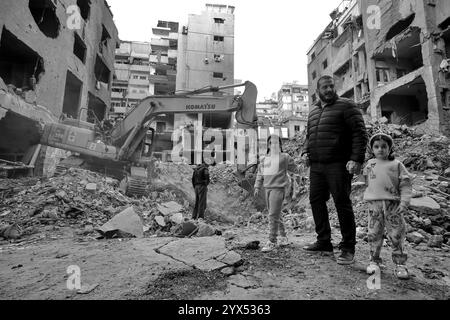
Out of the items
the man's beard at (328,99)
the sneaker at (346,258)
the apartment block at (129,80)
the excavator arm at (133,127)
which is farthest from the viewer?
the apartment block at (129,80)

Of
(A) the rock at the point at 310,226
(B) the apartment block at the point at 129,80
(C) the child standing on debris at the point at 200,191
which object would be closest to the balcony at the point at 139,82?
(B) the apartment block at the point at 129,80

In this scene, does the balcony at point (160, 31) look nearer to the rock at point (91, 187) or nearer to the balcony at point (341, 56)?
the balcony at point (341, 56)

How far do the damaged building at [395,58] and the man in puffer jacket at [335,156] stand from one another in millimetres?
Result: 13451

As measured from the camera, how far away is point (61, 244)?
393cm

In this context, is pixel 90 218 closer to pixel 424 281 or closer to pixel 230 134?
pixel 424 281

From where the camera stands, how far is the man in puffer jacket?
2.44 metres

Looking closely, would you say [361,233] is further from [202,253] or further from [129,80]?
[129,80]

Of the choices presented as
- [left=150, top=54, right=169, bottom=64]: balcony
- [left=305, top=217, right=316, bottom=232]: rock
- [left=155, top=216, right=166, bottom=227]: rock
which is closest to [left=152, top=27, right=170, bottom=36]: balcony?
[left=150, top=54, right=169, bottom=64]: balcony

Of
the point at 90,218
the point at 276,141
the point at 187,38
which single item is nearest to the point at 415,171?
the point at 276,141

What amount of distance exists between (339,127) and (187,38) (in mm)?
29829

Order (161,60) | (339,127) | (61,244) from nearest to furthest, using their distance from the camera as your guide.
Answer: (339,127) < (61,244) < (161,60)

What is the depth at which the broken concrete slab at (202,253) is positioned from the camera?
2.47m

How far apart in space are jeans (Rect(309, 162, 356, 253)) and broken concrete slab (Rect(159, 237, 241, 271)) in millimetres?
995

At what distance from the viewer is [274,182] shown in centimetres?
325
